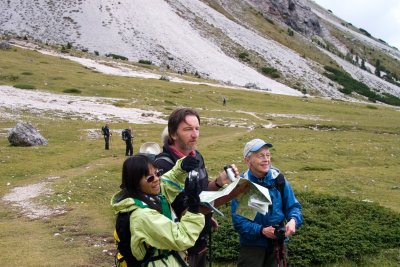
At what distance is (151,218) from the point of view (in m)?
6.03

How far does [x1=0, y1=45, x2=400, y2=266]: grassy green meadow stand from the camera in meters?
14.6

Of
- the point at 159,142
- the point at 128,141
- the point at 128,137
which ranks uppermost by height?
the point at 128,137

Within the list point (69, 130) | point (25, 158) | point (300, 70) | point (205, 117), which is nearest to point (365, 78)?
point (300, 70)

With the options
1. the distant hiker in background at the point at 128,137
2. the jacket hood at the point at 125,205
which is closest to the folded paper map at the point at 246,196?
the jacket hood at the point at 125,205

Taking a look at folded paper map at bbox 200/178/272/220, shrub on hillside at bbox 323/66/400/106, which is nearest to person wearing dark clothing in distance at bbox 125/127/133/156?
folded paper map at bbox 200/178/272/220

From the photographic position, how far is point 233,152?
118 ft

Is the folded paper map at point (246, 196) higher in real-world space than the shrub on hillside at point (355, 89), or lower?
higher

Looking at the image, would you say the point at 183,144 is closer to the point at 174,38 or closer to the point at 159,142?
the point at 159,142

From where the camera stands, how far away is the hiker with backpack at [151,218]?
19.8 feet

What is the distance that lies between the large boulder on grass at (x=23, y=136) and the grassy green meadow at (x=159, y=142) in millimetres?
1009

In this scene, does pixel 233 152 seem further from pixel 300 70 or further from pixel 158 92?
pixel 300 70

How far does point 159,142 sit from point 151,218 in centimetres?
3413

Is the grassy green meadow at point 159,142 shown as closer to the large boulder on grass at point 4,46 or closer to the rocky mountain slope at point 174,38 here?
the large boulder on grass at point 4,46

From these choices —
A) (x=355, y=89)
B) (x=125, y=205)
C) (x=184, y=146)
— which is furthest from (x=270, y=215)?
(x=355, y=89)
